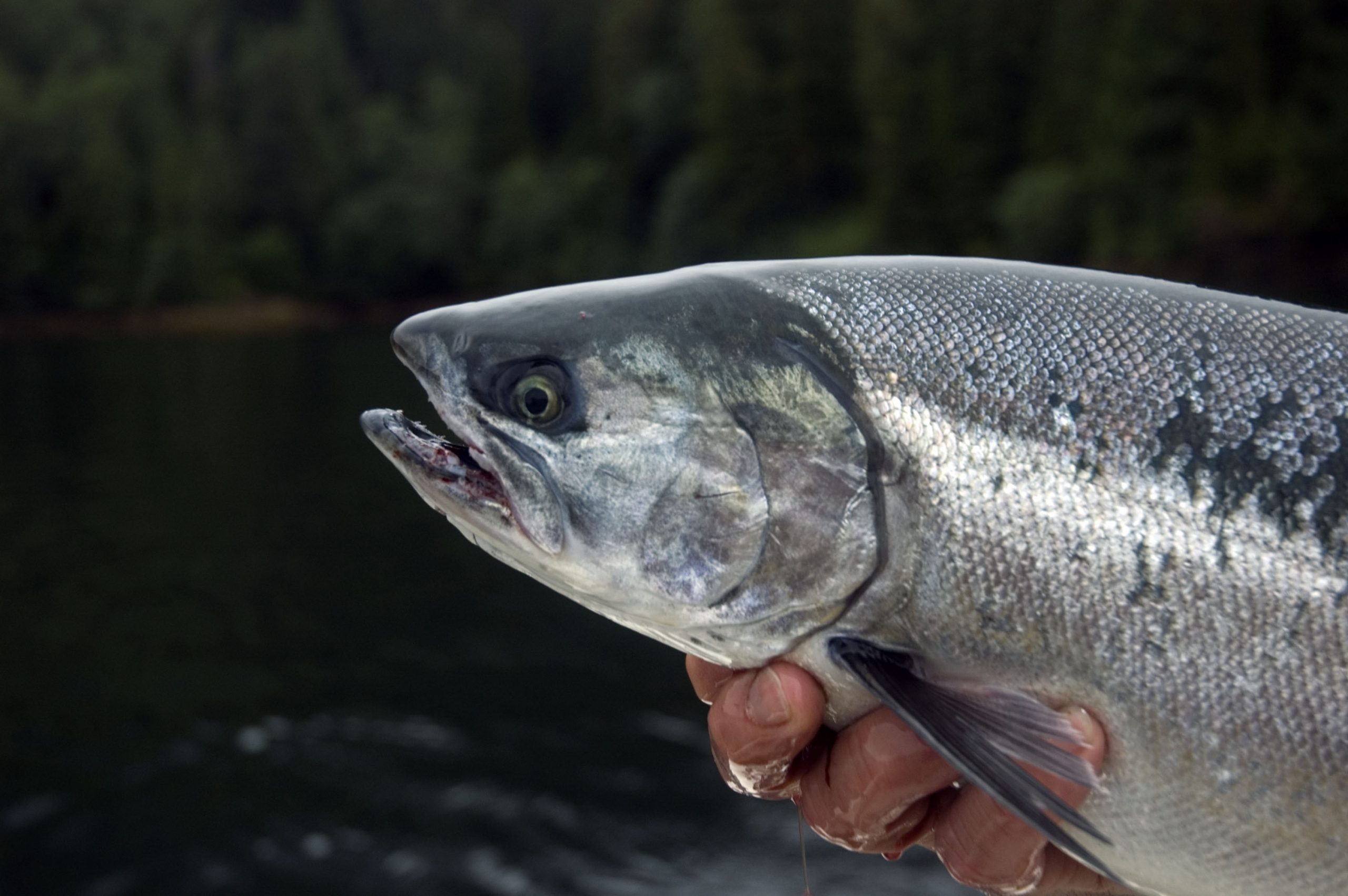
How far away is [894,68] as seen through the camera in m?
71.3

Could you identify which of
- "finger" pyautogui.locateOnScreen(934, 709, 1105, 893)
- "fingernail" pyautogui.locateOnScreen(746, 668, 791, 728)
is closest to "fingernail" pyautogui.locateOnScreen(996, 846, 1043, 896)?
"finger" pyautogui.locateOnScreen(934, 709, 1105, 893)

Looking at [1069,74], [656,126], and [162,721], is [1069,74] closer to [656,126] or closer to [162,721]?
[656,126]

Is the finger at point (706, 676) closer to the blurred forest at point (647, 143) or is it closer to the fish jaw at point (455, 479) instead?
the fish jaw at point (455, 479)

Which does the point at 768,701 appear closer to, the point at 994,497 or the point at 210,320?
the point at 994,497

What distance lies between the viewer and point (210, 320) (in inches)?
2795

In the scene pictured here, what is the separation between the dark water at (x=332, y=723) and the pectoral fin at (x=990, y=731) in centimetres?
717

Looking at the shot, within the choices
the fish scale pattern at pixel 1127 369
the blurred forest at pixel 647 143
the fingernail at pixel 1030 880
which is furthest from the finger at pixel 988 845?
the blurred forest at pixel 647 143

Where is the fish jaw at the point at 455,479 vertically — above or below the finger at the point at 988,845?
above

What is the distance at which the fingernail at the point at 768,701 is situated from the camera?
2738 millimetres

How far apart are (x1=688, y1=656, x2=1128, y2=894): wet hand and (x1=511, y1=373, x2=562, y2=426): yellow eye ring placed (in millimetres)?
742

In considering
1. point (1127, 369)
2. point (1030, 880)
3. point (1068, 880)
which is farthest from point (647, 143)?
point (1127, 369)

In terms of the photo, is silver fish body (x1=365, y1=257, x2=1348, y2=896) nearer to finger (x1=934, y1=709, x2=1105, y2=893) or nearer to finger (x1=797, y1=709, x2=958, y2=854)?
finger (x1=797, y1=709, x2=958, y2=854)

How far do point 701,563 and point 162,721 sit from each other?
12.1m

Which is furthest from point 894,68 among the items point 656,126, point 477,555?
point 477,555
